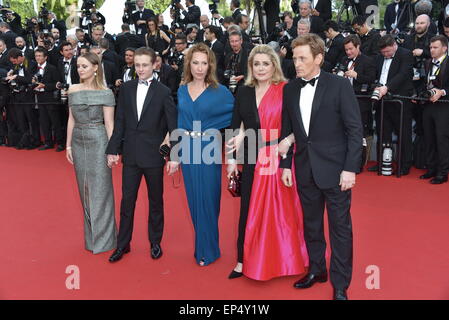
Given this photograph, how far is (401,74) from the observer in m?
6.02

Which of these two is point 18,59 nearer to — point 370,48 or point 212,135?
point 370,48

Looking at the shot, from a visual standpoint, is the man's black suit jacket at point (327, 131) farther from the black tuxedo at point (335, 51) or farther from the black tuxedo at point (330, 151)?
the black tuxedo at point (335, 51)

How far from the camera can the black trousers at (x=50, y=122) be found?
8445 mm

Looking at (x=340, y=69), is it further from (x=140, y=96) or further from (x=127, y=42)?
(x=127, y=42)

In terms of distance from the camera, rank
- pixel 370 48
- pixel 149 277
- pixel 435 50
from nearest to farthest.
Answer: pixel 149 277 < pixel 435 50 < pixel 370 48

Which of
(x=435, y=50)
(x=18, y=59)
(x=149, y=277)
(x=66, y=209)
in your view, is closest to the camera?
(x=149, y=277)

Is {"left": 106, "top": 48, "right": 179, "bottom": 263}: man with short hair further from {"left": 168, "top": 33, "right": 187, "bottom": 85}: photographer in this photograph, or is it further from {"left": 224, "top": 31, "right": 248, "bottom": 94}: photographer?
{"left": 168, "top": 33, "right": 187, "bottom": 85}: photographer

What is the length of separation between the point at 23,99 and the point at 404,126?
621 centimetres

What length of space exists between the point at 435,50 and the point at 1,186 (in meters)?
5.39

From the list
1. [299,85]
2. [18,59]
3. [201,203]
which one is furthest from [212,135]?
[18,59]

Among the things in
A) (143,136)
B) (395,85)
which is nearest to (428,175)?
(395,85)

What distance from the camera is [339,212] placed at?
2.99 metres

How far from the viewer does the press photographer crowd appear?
604cm
